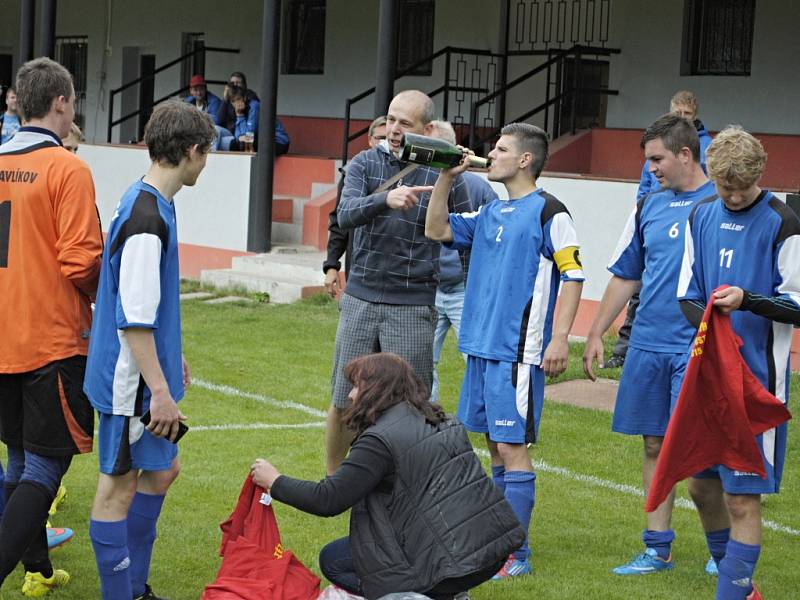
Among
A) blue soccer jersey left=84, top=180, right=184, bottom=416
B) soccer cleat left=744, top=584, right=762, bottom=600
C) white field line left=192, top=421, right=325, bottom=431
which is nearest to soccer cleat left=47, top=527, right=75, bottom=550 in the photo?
blue soccer jersey left=84, top=180, right=184, bottom=416

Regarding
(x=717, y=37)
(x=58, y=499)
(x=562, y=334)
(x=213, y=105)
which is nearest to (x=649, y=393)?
(x=562, y=334)

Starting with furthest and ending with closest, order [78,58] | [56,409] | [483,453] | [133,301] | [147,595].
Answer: [78,58] → [483,453] → [147,595] → [56,409] → [133,301]

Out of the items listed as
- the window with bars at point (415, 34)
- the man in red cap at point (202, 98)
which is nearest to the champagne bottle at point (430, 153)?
the man in red cap at point (202, 98)

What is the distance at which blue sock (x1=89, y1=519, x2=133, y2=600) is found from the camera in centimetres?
460

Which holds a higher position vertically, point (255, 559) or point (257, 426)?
point (255, 559)

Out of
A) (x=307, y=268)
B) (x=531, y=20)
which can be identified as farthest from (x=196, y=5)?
(x=307, y=268)

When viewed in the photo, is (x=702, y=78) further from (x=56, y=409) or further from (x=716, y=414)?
(x=56, y=409)

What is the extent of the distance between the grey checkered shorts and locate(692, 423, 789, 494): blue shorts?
6.14ft

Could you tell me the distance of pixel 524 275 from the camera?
5.58m

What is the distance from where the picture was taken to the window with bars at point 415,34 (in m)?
18.8

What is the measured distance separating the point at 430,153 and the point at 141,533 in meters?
2.08

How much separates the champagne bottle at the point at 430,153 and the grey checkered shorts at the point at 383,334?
0.94 metres

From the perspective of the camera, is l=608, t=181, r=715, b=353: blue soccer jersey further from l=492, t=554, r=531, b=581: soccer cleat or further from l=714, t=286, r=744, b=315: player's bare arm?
l=492, t=554, r=531, b=581: soccer cleat

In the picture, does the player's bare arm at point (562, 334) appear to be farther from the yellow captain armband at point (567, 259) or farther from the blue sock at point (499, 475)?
the blue sock at point (499, 475)
